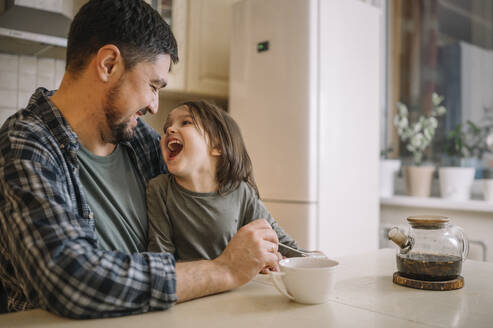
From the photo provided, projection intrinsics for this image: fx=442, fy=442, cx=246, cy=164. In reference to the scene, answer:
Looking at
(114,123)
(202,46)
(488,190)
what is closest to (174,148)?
(114,123)

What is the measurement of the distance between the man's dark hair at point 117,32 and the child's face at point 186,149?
22 cm

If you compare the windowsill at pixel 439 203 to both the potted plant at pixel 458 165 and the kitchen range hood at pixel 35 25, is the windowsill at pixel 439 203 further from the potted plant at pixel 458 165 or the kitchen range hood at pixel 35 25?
the kitchen range hood at pixel 35 25

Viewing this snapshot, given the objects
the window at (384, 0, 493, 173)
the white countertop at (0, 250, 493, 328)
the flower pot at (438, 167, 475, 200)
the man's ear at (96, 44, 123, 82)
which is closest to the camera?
the white countertop at (0, 250, 493, 328)

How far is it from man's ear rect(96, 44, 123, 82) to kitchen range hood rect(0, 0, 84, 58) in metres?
0.82

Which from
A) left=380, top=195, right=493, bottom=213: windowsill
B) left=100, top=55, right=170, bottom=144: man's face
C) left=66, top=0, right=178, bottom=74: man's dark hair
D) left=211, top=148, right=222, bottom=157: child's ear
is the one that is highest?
left=66, top=0, right=178, bottom=74: man's dark hair

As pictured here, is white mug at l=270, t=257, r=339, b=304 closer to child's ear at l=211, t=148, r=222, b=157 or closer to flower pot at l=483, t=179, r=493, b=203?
child's ear at l=211, t=148, r=222, b=157

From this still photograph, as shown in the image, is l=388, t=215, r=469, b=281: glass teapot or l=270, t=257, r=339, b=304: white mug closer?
l=270, t=257, r=339, b=304: white mug

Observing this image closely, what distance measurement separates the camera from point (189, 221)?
3.94 ft

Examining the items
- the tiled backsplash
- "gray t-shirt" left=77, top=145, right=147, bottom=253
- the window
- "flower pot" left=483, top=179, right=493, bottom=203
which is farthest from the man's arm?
the window

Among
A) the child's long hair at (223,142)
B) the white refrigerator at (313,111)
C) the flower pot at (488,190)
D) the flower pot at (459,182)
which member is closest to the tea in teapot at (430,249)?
the child's long hair at (223,142)

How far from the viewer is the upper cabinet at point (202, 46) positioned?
246 centimetres

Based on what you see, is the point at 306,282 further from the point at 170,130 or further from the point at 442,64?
the point at 442,64

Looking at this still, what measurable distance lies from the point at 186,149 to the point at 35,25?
114cm

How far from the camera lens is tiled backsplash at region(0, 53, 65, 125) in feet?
6.81
